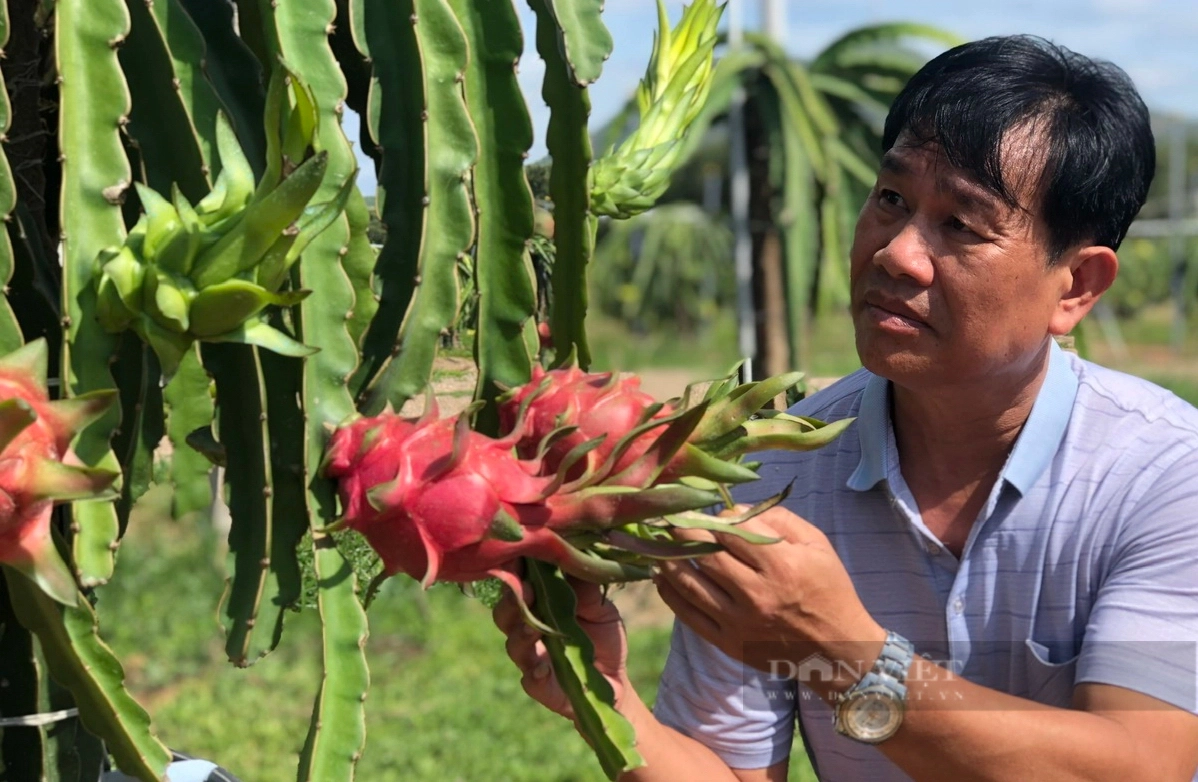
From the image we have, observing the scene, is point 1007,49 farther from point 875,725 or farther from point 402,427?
point 402,427

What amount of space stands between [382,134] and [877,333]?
0.53m

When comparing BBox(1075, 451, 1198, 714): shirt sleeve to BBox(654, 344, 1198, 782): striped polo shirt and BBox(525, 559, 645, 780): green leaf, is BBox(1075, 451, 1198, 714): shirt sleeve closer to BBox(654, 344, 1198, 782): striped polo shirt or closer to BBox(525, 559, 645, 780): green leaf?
BBox(654, 344, 1198, 782): striped polo shirt

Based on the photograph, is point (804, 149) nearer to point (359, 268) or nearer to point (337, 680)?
point (359, 268)

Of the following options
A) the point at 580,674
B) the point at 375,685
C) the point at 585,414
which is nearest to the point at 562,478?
the point at 585,414

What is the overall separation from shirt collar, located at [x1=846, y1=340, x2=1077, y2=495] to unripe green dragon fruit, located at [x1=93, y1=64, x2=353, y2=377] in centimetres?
77

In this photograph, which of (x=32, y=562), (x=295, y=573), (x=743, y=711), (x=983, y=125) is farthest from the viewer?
(x=743, y=711)

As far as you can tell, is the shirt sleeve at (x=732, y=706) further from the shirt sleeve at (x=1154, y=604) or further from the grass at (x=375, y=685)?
the grass at (x=375, y=685)

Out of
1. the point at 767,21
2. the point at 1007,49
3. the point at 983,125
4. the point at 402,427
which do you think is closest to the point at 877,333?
the point at 983,125

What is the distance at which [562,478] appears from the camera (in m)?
0.83

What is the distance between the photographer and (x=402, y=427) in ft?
2.85

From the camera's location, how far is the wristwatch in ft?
3.84

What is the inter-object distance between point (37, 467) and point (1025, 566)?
0.99m

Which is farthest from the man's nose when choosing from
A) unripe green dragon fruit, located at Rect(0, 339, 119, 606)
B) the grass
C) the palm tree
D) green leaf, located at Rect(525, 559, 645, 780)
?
the grass

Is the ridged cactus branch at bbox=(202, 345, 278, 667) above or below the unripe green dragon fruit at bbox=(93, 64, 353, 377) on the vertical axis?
below
